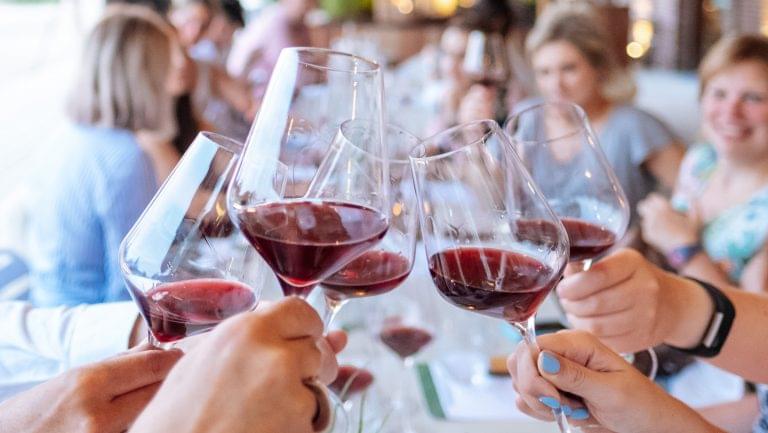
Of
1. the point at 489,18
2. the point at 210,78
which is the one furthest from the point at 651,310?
the point at 210,78

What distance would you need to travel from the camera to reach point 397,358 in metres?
1.57

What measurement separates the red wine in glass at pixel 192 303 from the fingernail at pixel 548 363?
12.3 inches

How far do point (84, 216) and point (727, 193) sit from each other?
1931 millimetres

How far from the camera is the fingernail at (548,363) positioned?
861mm

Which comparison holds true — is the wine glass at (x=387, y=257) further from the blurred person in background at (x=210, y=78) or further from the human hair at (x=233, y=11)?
the human hair at (x=233, y=11)

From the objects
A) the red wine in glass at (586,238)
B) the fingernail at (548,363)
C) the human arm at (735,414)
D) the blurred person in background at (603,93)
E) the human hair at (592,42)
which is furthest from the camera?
the human hair at (592,42)

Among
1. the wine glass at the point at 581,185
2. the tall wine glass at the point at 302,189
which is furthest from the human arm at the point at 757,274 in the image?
the tall wine glass at the point at 302,189

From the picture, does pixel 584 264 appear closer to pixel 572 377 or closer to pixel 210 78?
pixel 572 377

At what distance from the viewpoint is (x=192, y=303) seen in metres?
0.79

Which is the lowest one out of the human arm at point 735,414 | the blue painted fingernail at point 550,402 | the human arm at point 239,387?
the human arm at point 735,414

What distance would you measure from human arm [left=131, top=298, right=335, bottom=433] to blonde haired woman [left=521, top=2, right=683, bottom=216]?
2324mm

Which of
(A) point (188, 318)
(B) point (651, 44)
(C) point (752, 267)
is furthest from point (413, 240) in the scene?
(B) point (651, 44)

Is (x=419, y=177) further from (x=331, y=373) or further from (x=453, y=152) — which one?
(x=331, y=373)

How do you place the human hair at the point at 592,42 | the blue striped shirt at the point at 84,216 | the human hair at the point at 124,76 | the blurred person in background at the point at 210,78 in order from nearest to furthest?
the blue striped shirt at the point at 84,216, the human hair at the point at 124,76, the human hair at the point at 592,42, the blurred person in background at the point at 210,78
